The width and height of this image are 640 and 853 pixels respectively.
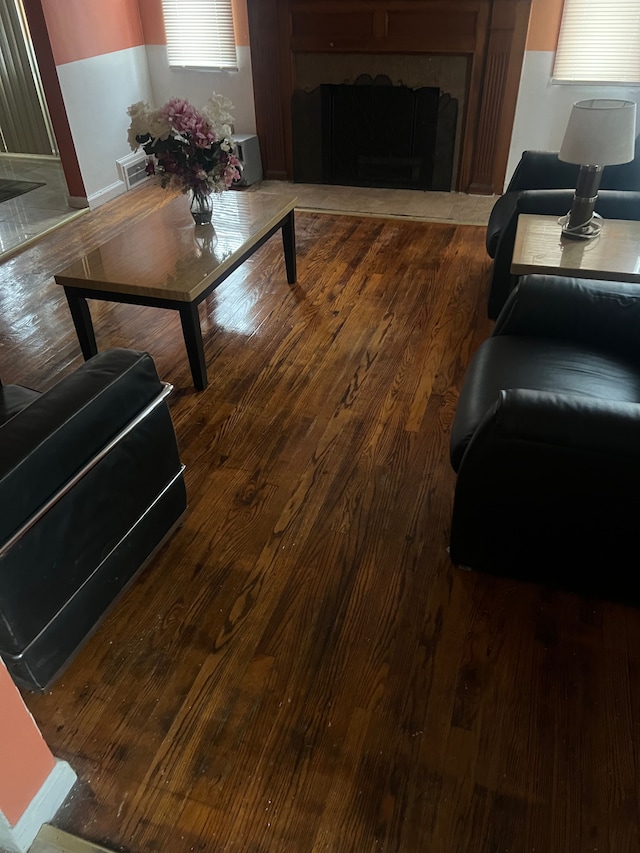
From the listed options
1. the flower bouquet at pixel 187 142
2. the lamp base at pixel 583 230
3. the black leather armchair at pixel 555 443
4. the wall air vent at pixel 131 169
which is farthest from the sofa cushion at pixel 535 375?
the wall air vent at pixel 131 169

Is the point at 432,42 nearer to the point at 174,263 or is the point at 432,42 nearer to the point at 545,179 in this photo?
the point at 545,179

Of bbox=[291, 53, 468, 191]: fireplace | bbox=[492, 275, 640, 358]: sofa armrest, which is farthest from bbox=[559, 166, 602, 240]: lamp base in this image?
bbox=[291, 53, 468, 191]: fireplace

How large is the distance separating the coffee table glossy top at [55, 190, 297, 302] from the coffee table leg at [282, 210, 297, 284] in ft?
0.32

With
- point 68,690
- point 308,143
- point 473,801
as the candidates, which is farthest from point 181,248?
point 308,143

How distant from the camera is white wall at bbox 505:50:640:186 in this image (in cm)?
433

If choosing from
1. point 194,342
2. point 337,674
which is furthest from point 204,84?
point 337,674

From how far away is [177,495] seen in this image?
2.04 m

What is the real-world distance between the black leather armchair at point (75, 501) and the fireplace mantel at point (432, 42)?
154 inches

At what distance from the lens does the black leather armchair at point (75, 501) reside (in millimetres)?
1407

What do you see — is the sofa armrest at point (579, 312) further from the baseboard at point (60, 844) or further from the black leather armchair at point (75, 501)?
the baseboard at point (60, 844)

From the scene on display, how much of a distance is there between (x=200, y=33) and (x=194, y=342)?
147 inches

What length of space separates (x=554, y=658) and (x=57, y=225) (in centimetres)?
441

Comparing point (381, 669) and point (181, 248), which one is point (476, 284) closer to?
point (181, 248)

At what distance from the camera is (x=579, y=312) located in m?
2.13
